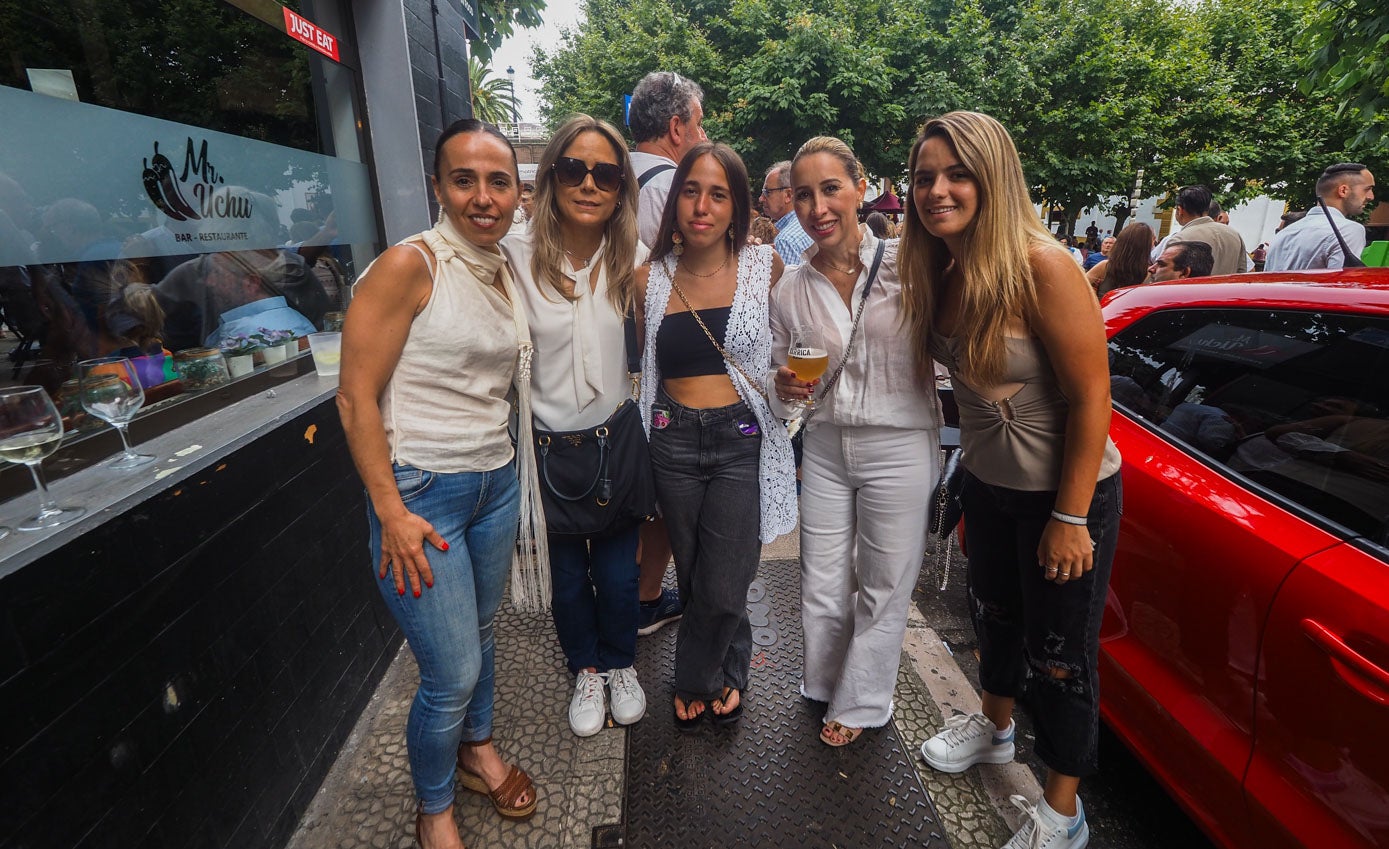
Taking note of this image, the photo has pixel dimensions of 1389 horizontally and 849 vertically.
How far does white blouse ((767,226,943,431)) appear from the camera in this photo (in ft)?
6.81

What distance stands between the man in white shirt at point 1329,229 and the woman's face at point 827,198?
507 centimetres

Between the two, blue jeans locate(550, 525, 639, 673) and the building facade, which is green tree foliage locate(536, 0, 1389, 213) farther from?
blue jeans locate(550, 525, 639, 673)

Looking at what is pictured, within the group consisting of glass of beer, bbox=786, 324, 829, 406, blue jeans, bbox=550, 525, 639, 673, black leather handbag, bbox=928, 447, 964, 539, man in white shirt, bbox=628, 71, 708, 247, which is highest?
man in white shirt, bbox=628, 71, 708, 247

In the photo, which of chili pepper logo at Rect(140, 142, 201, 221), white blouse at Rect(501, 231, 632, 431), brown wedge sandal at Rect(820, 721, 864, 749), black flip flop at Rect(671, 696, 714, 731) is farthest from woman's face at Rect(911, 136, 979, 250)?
chili pepper logo at Rect(140, 142, 201, 221)

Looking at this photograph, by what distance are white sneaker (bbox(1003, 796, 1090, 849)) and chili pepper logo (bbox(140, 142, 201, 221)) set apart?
3477 mm

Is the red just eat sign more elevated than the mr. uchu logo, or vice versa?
the red just eat sign

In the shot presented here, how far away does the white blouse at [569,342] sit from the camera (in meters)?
2.02

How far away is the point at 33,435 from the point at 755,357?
1.87 meters

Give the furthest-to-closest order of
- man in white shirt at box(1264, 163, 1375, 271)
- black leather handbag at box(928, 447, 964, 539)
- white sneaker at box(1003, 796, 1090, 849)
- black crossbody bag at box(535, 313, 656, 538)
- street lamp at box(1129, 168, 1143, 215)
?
street lamp at box(1129, 168, 1143, 215) → man in white shirt at box(1264, 163, 1375, 271) → black leather handbag at box(928, 447, 964, 539) → black crossbody bag at box(535, 313, 656, 538) → white sneaker at box(1003, 796, 1090, 849)

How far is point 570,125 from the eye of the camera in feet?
6.75

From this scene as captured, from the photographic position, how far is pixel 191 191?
2.38 meters

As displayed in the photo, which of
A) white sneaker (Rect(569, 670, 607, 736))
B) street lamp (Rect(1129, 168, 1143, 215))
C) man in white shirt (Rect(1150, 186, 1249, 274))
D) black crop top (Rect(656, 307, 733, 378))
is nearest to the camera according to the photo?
black crop top (Rect(656, 307, 733, 378))

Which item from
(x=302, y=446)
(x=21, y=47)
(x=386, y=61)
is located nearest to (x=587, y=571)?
(x=302, y=446)

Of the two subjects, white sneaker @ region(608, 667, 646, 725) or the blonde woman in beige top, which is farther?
white sneaker @ region(608, 667, 646, 725)
